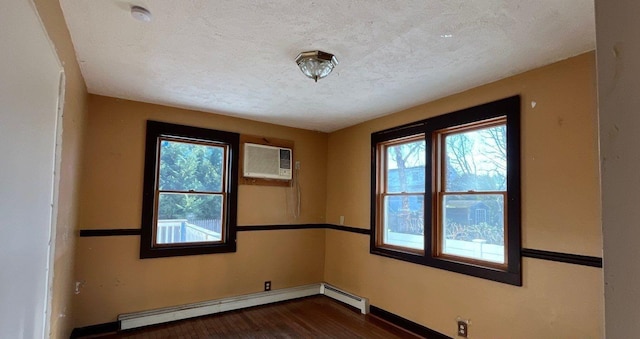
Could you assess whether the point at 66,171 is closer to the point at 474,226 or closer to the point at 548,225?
the point at 474,226

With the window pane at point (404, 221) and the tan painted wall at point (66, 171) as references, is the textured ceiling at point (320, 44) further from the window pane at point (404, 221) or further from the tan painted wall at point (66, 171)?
the window pane at point (404, 221)

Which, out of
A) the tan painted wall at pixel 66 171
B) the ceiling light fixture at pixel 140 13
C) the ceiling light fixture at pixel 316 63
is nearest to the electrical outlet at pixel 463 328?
the ceiling light fixture at pixel 316 63

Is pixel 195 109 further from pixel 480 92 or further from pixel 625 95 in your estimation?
pixel 625 95

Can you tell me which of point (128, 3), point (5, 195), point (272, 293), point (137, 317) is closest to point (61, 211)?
point (5, 195)

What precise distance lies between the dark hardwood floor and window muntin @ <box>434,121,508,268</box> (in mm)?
1086

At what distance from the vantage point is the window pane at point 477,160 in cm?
277

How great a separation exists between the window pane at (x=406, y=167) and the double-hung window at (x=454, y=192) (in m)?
0.01

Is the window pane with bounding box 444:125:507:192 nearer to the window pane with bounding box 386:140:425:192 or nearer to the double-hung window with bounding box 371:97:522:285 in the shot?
the double-hung window with bounding box 371:97:522:285

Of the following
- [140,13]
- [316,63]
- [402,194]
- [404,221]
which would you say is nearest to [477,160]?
[402,194]

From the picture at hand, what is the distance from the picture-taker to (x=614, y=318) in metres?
0.55

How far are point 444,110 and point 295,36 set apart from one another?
1782 mm

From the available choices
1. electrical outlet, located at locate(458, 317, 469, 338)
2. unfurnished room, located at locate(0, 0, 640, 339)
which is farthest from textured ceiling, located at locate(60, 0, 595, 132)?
electrical outlet, located at locate(458, 317, 469, 338)

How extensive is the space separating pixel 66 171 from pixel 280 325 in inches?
Result: 96.3

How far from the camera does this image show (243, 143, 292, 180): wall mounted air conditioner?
414 cm
